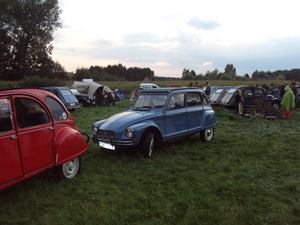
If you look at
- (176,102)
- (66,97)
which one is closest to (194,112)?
(176,102)

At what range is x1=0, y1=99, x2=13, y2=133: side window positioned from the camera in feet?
11.4

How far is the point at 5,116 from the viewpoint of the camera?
3.54 metres

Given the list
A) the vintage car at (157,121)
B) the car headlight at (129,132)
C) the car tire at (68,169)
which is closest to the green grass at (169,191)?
the car tire at (68,169)

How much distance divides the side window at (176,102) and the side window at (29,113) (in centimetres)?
340

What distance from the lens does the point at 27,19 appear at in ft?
119

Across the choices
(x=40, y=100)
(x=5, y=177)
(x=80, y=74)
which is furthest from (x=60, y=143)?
(x=80, y=74)

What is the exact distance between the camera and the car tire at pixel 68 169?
457cm

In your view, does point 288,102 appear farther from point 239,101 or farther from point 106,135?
point 106,135

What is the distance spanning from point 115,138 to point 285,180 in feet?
12.0

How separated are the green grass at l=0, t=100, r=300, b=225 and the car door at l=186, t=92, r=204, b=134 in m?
0.77

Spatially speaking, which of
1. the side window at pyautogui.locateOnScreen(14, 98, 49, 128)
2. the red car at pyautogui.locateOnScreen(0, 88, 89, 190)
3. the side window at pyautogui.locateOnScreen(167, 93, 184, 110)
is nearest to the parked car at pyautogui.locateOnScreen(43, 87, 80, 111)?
the side window at pyautogui.locateOnScreen(167, 93, 184, 110)

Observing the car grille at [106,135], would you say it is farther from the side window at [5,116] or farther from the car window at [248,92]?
the car window at [248,92]

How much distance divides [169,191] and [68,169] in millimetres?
2066

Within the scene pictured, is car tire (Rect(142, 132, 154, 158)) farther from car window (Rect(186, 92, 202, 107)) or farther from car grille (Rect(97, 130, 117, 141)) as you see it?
car window (Rect(186, 92, 202, 107))
